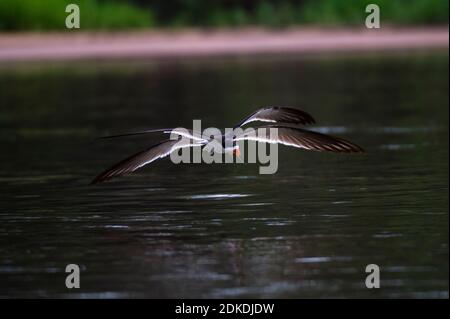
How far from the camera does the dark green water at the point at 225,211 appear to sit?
34.3 ft

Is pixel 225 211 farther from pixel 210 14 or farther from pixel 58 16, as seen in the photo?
pixel 210 14

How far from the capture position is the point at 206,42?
41.1m

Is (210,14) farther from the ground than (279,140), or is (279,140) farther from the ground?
(210,14)

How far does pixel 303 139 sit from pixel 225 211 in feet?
4.13

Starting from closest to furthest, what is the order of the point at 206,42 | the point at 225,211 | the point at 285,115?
the point at 285,115 < the point at 225,211 < the point at 206,42

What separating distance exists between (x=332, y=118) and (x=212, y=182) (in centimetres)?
782

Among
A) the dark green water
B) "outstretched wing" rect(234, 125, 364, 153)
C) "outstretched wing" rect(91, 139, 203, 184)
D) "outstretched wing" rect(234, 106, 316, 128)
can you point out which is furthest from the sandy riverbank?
"outstretched wing" rect(234, 125, 364, 153)

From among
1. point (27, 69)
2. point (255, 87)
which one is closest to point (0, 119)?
point (255, 87)

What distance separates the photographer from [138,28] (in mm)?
42656

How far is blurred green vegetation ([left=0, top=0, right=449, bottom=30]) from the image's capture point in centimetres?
4188

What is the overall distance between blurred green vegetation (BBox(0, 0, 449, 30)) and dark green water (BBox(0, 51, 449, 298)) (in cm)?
1645

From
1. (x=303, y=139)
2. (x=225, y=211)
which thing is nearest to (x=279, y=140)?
(x=303, y=139)

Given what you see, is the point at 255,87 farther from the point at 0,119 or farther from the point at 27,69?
the point at 27,69

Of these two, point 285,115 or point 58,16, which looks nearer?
point 285,115
